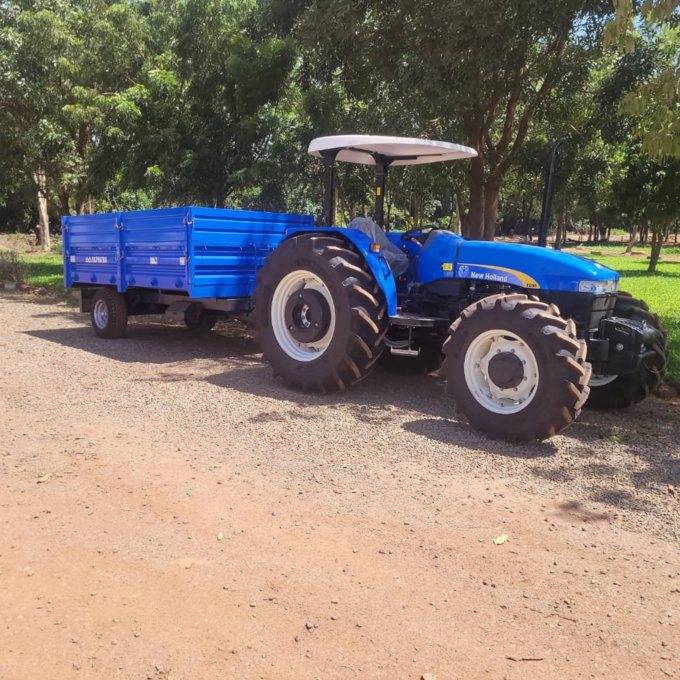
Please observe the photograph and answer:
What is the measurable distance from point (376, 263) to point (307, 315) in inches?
38.4

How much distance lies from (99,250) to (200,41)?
5.56 metres

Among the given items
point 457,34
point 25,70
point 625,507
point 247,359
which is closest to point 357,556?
point 625,507

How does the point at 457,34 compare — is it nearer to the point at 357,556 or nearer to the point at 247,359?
the point at 247,359

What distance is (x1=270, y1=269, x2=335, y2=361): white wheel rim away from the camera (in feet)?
23.6

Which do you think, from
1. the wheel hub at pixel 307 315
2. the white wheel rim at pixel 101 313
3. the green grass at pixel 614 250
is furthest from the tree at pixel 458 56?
the green grass at pixel 614 250

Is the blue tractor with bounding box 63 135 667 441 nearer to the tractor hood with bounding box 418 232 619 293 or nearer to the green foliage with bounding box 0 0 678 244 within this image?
the tractor hood with bounding box 418 232 619 293

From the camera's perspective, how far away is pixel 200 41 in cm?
1331

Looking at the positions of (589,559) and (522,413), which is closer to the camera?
(589,559)

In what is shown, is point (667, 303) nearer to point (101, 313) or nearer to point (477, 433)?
point (477, 433)

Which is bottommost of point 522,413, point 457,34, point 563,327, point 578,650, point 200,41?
point 578,650

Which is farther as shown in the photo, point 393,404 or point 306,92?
point 306,92

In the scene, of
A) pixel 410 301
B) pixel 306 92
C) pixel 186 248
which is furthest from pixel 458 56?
pixel 306 92

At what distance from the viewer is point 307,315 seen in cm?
729

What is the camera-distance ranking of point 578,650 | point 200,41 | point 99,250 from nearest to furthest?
point 578,650
point 99,250
point 200,41
